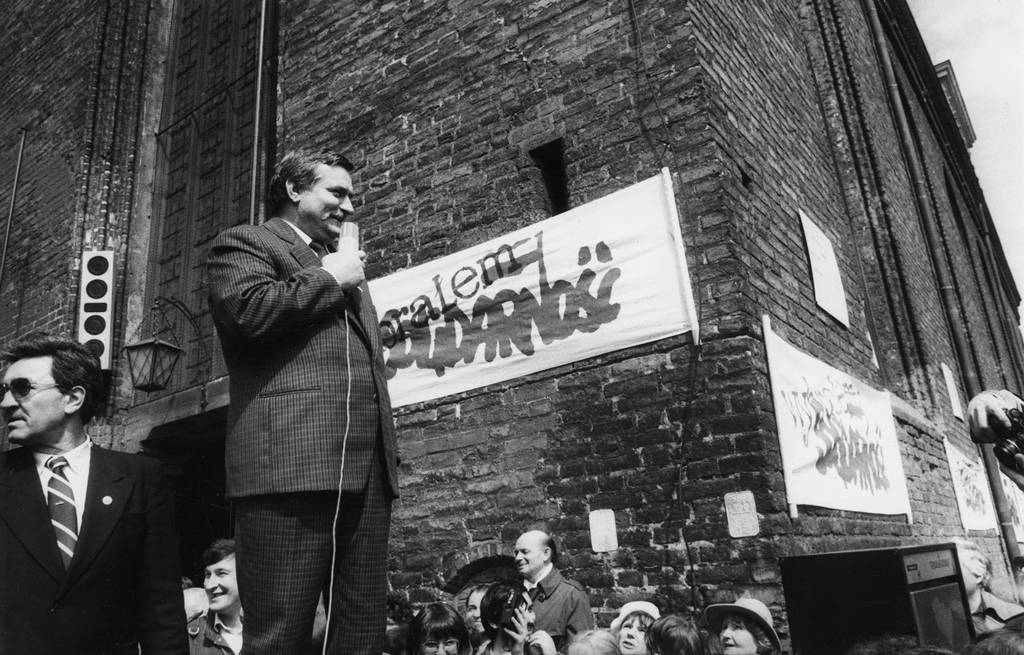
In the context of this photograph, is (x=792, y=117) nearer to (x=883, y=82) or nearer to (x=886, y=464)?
(x=886, y=464)

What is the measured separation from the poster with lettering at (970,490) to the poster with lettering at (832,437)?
6.68 feet

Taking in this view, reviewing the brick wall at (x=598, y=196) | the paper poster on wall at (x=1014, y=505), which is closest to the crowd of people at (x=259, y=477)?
the brick wall at (x=598, y=196)

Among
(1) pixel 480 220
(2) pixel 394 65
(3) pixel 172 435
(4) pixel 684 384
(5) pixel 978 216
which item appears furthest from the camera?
(5) pixel 978 216

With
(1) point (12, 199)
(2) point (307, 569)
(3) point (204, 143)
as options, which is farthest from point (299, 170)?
(1) point (12, 199)

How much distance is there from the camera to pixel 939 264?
9.11 metres

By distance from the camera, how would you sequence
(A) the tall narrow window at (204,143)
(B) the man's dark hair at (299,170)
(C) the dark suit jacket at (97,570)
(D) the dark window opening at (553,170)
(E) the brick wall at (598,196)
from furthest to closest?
(A) the tall narrow window at (204,143), (D) the dark window opening at (553,170), (E) the brick wall at (598,196), (B) the man's dark hair at (299,170), (C) the dark suit jacket at (97,570)

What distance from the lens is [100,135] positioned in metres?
8.59

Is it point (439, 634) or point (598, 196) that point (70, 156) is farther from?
point (439, 634)

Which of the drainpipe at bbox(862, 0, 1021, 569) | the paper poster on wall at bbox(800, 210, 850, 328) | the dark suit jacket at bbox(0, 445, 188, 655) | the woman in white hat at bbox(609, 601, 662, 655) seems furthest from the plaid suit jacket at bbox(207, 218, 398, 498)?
the drainpipe at bbox(862, 0, 1021, 569)

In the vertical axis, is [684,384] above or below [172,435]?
below

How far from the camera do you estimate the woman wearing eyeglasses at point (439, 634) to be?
3920 mm

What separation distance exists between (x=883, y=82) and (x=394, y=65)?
22.3 ft

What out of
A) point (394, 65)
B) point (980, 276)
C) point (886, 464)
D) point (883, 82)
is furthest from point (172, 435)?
point (980, 276)

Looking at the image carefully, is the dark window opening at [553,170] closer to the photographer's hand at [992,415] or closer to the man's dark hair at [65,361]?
the photographer's hand at [992,415]
